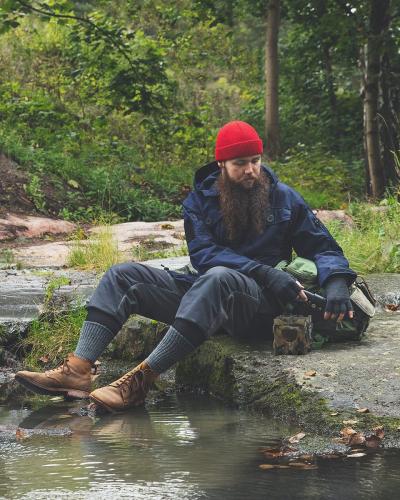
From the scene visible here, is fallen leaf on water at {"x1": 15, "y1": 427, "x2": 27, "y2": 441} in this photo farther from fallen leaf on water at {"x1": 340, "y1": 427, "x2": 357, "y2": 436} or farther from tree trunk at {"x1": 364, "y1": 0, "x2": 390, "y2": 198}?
tree trunk at {"x1": 364, "y1": 0, "x2": 390, "y2": 198}

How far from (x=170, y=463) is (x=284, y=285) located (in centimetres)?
151

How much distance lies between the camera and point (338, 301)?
5047 millimetres

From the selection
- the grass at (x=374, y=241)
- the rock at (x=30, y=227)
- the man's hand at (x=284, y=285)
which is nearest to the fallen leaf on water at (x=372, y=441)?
the man's hand at (x=284, y=285)

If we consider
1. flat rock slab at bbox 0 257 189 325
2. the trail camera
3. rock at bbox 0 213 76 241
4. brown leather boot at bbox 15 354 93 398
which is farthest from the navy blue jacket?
rock at bbox 0 213 76 241

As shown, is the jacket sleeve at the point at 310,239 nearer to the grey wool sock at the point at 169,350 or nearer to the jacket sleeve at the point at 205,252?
the jacket sleeve at the point at 205,252

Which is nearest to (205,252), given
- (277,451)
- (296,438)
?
(296,438)

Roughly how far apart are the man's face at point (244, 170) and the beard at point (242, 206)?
3 centimetres

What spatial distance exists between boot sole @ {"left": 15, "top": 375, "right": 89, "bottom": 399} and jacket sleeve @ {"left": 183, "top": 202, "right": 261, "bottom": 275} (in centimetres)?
98

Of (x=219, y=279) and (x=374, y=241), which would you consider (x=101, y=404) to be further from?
(x=374, y=241)

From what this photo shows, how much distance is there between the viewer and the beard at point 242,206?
5.37 metres

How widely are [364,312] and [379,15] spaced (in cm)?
977

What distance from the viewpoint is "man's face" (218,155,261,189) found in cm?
543

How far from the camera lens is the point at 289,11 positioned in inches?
768

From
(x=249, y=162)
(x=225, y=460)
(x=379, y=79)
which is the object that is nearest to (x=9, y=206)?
(x=379, y=79)
